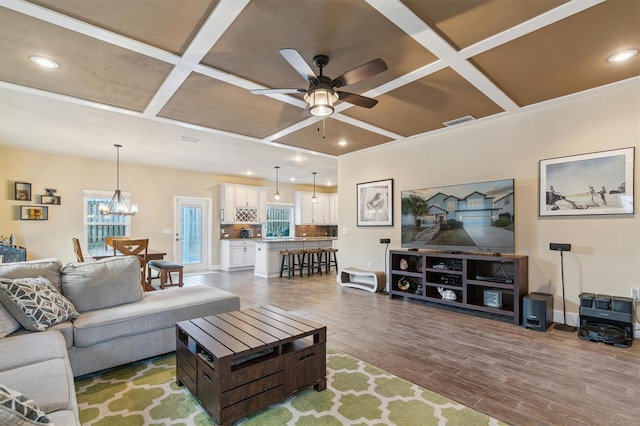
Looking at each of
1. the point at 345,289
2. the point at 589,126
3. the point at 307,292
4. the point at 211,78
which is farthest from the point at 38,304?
the point at 589,126

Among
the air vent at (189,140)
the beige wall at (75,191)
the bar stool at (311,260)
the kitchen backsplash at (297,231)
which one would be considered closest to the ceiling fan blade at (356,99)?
the air vent at (189,140)

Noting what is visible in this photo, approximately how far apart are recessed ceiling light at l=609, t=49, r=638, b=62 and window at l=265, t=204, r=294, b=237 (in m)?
Answer: 8.46

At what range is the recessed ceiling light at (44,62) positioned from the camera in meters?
2.67

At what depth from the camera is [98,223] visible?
22.5ft

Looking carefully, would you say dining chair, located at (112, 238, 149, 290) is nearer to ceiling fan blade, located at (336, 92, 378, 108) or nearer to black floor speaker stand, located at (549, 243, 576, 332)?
ceiling fan blade, located at (336, 92, 378, 108)

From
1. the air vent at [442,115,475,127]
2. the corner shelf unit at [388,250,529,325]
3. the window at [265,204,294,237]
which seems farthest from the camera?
the window at [265,204,294,237]

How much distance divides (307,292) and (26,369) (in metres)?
A: 4.27

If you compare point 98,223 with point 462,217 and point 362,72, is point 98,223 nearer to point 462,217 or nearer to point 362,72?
point 362,72

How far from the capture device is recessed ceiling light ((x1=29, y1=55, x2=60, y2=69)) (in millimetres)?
2667

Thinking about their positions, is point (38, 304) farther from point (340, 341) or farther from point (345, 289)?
point (345, 289)

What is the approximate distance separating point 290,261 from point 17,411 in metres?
6.61

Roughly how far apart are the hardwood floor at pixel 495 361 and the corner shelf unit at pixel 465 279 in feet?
0.68

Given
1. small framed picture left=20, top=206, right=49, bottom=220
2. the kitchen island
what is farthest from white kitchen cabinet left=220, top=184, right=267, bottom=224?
small framed picture left=20, top=206, right=49, bottom=220

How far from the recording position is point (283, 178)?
9.47 m
